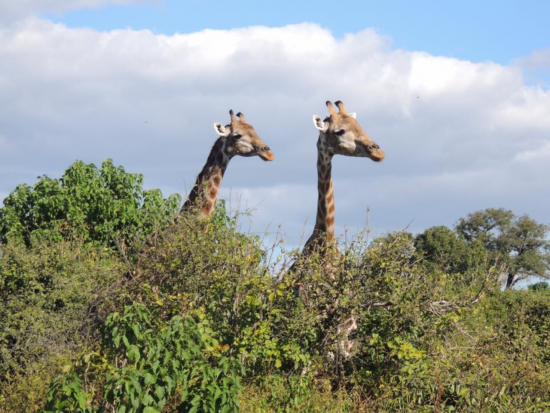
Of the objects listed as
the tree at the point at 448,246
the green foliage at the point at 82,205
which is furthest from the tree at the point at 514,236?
the green foliage at the point at 82,205

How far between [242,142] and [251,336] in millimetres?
5827

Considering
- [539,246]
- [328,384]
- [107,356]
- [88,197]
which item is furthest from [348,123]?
[539,246]

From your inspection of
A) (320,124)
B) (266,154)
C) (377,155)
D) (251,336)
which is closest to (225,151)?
(266,154)

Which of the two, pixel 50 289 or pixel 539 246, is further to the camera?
pixel 539 246

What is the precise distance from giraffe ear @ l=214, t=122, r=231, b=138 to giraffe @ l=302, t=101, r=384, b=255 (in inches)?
84.5

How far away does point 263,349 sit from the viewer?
9.70 metres

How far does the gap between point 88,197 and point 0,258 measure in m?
6.27

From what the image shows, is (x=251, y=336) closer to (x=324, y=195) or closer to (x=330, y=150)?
(x=324, y=195)

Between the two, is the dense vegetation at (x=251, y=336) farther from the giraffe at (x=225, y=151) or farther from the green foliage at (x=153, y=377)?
the giraffe at (x=225, y=151)

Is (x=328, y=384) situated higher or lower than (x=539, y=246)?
lower

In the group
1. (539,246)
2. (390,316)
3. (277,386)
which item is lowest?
(277,386)

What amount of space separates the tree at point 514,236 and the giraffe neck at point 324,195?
39.3 meters

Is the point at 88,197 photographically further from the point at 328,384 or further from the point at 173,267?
the point at 328,384

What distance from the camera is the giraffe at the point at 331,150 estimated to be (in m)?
13.0
